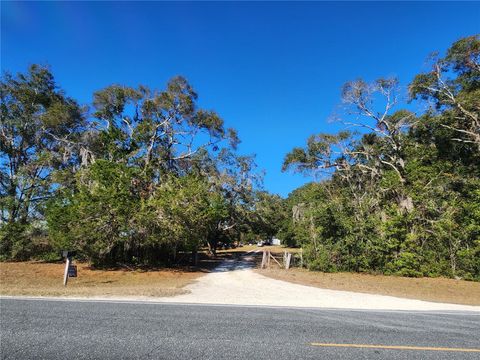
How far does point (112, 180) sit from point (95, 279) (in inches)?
240

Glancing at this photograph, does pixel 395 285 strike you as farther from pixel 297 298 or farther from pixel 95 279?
pixel 95 279

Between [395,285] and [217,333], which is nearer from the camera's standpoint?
[217,333]

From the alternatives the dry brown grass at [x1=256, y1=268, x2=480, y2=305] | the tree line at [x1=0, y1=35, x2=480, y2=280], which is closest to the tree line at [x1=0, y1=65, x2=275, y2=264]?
the tree line at [x1=0, y1=35, x2=480, y2=280]

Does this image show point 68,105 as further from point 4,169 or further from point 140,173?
point 140,173

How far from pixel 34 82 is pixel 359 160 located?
28988 millimetres

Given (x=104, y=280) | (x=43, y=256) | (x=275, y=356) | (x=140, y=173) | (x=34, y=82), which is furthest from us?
(x=34, y=82)

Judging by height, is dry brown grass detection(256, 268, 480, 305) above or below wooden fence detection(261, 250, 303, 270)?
below

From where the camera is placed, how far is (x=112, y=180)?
2017 centimetres

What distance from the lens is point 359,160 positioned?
2977 cm

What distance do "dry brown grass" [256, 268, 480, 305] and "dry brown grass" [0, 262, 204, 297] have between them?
6.02 m

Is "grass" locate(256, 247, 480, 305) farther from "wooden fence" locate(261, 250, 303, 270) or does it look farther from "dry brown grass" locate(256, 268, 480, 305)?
"wooden fence" locate(261, 250, 303, 270)

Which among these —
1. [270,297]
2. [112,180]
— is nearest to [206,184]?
[112,180]

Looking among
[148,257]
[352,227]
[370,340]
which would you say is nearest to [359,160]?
[352,227]

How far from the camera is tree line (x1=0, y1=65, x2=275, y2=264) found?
62.8 ft
